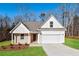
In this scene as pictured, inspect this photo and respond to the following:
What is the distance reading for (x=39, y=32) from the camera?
21609 mm

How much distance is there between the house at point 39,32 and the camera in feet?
66.7

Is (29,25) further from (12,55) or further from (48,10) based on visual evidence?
(12,55)

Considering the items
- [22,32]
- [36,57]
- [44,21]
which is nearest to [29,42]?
[22,32]

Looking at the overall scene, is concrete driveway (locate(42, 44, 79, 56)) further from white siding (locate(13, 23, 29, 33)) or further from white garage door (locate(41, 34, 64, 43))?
white siding (locate(13, 23, 29, 33))

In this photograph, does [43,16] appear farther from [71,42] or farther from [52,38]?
[71,42]

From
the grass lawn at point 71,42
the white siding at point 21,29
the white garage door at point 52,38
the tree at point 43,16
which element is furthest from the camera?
the tree at point 43,16

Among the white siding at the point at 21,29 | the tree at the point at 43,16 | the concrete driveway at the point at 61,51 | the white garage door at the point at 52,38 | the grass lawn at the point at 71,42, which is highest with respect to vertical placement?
the tree at the point at 43,16

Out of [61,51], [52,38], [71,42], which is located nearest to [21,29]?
[52,38]

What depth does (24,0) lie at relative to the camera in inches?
739

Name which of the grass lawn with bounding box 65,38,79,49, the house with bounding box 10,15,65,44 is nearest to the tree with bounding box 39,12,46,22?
the house with bounding box 10,15,65,44

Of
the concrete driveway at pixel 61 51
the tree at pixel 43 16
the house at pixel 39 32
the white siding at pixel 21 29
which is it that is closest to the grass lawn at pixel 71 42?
the house at pixel 39 32

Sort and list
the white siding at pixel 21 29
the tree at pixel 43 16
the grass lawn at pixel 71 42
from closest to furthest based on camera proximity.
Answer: the grass lawn at pixel 71 42, the white siding at pixel 21 29, the tree at pixel 43 16

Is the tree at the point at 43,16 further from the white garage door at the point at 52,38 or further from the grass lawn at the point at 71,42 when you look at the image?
the grass lawn at the point at 71,42

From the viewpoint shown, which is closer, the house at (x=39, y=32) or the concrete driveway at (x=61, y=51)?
the concrete driveway at (x=61, y=51)
